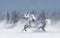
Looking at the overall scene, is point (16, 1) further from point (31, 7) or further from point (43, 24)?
point (43, 24)

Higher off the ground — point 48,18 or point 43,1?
point 43,1

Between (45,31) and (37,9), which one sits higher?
(37,9)

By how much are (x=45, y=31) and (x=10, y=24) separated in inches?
15.0

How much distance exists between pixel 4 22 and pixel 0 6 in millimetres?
180

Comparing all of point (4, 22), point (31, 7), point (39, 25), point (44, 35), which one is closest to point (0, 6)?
point (4, 22)

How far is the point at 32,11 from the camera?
121 centimetres

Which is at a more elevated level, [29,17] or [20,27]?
[29,17]

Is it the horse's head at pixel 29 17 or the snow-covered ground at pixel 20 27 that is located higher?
the horse's head at pixel 29 17

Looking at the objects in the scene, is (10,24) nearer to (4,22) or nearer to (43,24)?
(4,22)

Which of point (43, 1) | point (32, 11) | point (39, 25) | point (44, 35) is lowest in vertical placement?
point (44, 35)

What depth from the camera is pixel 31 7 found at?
121cm

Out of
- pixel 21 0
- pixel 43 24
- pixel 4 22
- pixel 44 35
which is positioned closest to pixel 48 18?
pixel 43 24

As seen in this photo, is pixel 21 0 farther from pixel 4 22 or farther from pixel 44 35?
pixel 44 35

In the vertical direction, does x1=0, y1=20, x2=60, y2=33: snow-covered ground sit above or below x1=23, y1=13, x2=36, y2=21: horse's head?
below
